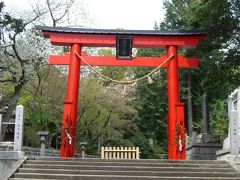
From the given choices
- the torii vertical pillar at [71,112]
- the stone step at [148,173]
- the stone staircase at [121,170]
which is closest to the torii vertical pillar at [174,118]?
the stone staircase at [121,170]

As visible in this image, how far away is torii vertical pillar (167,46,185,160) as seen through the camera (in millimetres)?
13586

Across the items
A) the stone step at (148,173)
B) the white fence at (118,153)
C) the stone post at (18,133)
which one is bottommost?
the stone step at (148,173)

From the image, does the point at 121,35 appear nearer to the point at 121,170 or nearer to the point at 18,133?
the point at 18,133

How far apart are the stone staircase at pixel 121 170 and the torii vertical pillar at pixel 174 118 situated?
10.4 feet

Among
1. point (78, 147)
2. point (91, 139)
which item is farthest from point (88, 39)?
point (91, 139)

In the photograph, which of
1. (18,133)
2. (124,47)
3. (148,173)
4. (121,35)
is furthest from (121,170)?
(121,35)

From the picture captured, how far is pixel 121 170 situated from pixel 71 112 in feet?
16.4

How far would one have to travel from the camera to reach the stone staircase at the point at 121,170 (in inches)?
364

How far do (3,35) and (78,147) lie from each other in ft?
31.4

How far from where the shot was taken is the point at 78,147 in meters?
24.6

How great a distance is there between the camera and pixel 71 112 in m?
14.1

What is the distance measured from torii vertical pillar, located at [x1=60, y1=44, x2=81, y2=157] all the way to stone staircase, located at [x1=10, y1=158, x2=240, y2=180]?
10.6 ft

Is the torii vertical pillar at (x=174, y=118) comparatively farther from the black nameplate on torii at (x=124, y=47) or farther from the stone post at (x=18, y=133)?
the stone post at (x=18, y=133)

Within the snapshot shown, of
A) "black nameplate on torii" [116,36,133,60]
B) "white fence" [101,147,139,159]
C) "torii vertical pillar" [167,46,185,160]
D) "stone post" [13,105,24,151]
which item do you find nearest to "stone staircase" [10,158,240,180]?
"stone post" [13,105,24,151]
